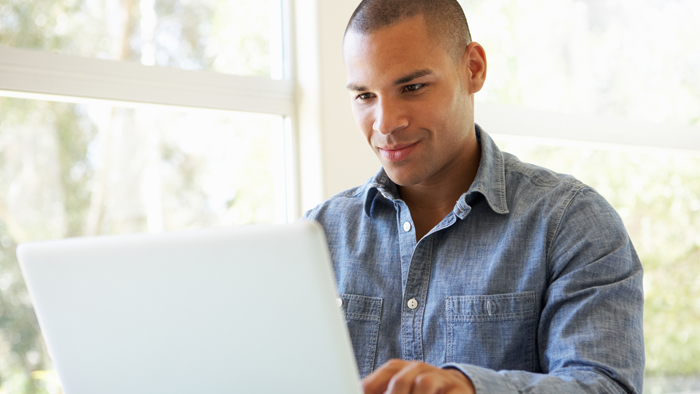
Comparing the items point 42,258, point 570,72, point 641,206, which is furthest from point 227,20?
point 641,206

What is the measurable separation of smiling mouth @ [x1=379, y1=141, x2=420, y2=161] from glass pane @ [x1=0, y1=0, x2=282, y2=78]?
80 centimetres

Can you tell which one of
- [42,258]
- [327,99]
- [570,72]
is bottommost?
[42,258]

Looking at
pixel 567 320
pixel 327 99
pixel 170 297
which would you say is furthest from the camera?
pixel 327 99

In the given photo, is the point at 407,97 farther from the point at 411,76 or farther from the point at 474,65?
the point at 474,65

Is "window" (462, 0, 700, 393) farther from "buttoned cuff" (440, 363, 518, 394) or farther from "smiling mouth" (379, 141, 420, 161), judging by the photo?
"buttoned cuff" (440, 363, 518, 394)

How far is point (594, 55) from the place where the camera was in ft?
8.84

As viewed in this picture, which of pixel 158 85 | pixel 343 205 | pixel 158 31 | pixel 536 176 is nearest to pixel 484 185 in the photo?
pixel 536 176

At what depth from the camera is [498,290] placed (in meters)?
1.12

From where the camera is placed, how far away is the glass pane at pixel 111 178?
5.00 ft

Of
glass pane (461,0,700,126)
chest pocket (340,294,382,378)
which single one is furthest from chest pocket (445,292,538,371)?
glass pane (461,0,700,126)

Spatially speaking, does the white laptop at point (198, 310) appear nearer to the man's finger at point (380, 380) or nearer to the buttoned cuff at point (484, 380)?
the man's finger at point (380, 380)

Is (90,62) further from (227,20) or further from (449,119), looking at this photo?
(449,119)

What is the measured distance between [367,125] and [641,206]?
200 centimetres

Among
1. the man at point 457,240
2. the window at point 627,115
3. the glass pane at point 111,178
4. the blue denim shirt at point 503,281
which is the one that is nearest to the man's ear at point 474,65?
the man at point 457,240
